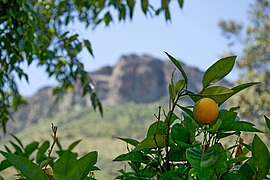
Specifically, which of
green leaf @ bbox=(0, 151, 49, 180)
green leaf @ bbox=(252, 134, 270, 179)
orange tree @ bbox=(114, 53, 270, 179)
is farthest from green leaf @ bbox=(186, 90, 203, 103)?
green leaf @ bbox=(0, 151, 49, 180)

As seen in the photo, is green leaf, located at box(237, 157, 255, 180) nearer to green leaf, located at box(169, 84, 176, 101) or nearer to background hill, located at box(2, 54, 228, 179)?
green leaf, located at box(169, 84, 176, 101)

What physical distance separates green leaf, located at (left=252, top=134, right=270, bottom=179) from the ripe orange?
2.5 inches

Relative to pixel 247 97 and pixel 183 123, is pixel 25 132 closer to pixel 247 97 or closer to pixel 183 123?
pixel 247 97

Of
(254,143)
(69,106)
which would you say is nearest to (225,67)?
(254,143)

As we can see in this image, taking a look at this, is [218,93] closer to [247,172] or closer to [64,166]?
[247,172]

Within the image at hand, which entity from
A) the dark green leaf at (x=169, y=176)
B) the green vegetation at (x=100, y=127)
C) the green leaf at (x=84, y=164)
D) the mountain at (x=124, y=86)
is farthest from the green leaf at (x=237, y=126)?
the mountain at (x=124, y=86)

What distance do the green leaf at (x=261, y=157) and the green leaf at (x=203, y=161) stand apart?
0.06 metres

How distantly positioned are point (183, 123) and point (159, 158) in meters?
0.07

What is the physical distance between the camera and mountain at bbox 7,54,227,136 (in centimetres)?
3228

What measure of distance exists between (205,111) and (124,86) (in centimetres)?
3710

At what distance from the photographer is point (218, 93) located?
0.64 meters

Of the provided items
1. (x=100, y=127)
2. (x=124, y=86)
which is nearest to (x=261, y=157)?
(x=100, y=127)

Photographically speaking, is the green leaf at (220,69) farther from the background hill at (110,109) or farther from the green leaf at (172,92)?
the background hill at (110,109)

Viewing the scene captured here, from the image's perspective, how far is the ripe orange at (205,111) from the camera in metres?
0.61
